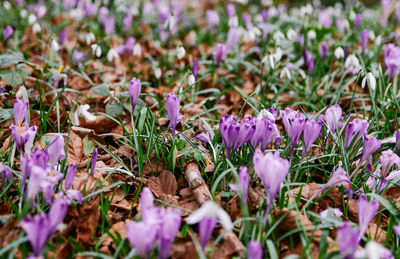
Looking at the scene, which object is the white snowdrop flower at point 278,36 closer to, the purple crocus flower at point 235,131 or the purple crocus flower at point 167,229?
the purple crocus flower at point 235,131

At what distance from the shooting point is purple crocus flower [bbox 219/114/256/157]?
5.40 feet

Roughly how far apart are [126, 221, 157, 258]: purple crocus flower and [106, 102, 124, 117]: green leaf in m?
1.36

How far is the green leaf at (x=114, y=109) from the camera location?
8.02ft

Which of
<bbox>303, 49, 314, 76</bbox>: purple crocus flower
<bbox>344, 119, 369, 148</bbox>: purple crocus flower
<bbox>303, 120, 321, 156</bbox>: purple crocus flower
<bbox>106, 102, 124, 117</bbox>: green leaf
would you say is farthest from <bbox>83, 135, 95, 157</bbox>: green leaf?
<bbox>303, 49, 314, 76</bbox>: purple crocus flower

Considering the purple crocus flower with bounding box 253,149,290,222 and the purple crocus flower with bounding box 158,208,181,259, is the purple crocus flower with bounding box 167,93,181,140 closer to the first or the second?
the purple crocus flower with bounding box 253,149,290,222

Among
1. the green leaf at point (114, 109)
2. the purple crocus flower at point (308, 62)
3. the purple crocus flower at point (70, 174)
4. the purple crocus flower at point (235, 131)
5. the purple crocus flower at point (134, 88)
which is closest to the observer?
the purple crocus flower at point (70, 174)

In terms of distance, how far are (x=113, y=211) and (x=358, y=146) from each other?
1.33 metres

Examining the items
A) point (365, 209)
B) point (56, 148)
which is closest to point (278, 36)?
point (365, 209)

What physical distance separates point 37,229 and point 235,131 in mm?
861

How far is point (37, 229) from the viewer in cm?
118

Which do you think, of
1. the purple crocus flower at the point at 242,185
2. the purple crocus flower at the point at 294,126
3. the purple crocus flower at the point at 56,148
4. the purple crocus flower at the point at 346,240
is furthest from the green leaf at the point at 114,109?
the purple crocus flower at the point at 346,240

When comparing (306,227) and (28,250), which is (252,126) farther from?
(28,250)

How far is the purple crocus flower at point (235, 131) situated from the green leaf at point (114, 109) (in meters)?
0.99

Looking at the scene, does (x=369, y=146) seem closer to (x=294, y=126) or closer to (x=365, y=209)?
(x=294, y=126)
